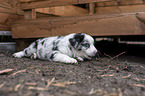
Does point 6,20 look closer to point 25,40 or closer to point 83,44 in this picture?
point 25,40

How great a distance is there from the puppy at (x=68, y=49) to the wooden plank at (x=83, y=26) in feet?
1.76

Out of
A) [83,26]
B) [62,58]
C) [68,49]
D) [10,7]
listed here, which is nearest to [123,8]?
[83,26]

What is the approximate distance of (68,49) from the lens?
10.6ft

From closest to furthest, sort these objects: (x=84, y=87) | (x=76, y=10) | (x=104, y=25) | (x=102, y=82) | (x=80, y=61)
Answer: (x=84, y=87), (x=102, y=82), (x=80, y=61), (x=104, y=25), (x=76, y=10)

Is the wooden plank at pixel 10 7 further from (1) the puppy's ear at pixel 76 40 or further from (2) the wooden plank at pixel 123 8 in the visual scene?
(2) the wooden plank at pixel 123 8

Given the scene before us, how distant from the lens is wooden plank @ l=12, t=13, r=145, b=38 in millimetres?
3354

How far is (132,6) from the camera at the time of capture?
18.5 feet

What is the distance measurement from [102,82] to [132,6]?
495 cm

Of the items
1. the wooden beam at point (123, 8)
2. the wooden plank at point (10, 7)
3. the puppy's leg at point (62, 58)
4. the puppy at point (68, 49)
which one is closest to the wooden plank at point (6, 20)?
the wooden plank at point (10, 7)

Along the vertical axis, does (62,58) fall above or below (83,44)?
below

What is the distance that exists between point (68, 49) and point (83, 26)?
923mm

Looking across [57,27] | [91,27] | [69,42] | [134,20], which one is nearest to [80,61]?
[69,42]

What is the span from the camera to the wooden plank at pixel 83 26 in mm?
3354

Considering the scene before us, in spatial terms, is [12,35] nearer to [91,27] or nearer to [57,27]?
[57,27]
